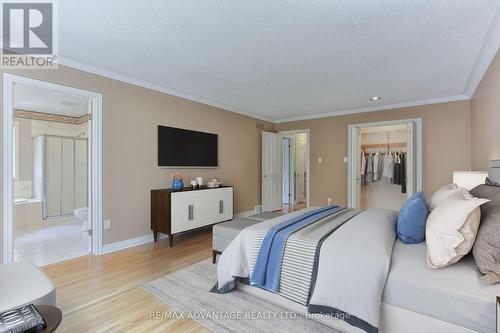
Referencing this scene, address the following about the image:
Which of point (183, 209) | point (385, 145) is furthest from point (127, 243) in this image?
point (385, 145)

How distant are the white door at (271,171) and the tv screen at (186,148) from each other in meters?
1.52

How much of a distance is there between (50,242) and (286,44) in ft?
13.7

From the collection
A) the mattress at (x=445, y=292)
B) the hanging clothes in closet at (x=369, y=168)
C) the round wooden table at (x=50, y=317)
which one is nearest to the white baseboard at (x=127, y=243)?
the round wooden table at (x=50, y=317)

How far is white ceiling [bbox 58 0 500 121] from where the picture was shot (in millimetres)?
1912

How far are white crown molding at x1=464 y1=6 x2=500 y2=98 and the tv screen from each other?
12.4 feet

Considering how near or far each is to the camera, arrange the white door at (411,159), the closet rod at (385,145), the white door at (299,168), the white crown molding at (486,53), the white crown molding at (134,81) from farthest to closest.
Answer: the white door at (299,168) < the closet rod at (385,145) < the white door at (411,159) < the white crown molding at (134,81) < the white crown molding at (486,53)

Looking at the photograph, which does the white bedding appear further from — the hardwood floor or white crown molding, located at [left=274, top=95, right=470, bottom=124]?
white crown molding, located at [left=274, top=95, right=470, bottom=124]

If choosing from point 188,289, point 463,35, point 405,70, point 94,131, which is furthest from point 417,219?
point 94,131

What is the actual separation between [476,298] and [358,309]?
1.83 ft

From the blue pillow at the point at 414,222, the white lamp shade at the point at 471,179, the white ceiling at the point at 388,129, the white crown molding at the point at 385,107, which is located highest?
the white crown molding at the point at 385,107

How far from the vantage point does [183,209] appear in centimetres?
355

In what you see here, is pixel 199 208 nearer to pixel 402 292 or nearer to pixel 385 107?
pixel 402 292

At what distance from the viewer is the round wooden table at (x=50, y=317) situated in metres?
1.08

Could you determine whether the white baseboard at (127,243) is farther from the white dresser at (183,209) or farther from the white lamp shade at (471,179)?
the white lamp shade at (471,179)
